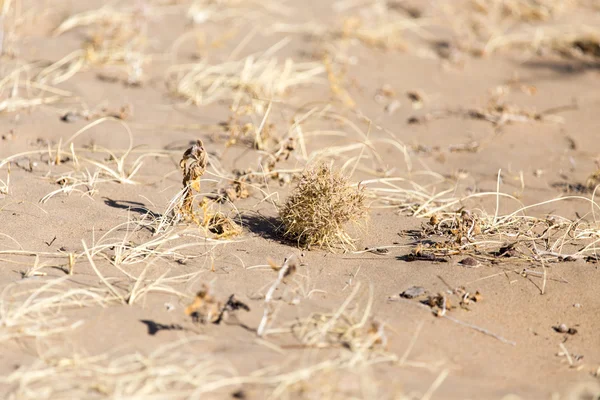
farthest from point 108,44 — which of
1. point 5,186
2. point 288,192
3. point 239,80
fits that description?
point 288,192

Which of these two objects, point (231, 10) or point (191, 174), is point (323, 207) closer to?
point (191, 174)

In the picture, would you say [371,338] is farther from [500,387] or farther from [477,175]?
[477,175]

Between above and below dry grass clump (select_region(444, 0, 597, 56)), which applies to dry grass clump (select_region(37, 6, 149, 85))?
above

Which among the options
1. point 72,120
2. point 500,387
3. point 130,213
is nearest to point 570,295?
point 500,387

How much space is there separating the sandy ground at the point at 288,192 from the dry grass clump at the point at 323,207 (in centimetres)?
7

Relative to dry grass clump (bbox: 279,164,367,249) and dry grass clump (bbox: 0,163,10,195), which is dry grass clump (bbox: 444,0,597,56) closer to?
dry grass clump (bbox: 279,164,367,249)

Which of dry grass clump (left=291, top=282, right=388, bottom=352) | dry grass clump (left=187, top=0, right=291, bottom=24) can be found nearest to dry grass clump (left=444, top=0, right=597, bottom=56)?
dry grass clump (left=187, top=0, right=291, bottom=24)

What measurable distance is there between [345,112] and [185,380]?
2758mm

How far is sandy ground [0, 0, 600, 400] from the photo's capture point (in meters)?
2.28

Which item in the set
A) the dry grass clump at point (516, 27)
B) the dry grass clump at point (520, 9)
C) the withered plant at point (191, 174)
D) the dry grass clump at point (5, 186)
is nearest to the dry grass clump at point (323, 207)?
the withered plant at point (191, 174)

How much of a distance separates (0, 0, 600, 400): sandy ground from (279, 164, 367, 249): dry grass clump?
0.07 metres

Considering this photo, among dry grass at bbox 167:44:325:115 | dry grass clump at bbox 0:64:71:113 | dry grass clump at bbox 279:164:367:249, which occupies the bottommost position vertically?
dry grass clump at bbox 279:164:367:249

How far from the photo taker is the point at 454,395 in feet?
7.06

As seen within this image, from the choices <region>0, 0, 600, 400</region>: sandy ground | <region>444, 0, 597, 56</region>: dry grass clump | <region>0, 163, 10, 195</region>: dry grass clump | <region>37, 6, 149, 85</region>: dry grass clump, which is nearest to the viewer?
<region>0, 0, 600, 400</region>: sandy ground
